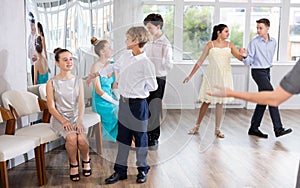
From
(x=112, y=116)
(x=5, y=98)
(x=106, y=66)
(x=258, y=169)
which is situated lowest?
(x=258, y=169)

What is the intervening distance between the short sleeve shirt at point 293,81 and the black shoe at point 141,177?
1.99m

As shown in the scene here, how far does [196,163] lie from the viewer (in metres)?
3.84

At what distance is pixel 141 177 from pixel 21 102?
1.23m

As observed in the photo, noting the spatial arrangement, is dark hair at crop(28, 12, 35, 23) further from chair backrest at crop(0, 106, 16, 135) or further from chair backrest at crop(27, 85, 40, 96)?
chair backrest at crop(0, 106, 16, 135)

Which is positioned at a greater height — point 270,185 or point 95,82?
point 95,82

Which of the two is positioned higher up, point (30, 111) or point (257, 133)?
point (30, 111)

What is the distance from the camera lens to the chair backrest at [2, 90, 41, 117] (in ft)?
11.3

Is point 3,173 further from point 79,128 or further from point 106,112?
point 106,112

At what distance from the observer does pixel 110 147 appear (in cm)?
394

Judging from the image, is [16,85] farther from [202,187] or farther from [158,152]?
[202,187]

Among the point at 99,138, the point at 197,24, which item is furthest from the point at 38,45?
the point at 197,24

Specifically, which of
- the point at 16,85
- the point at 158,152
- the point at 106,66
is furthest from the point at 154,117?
the point at 16,85

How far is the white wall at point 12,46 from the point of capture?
3.61m

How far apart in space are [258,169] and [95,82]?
5.49 feet
